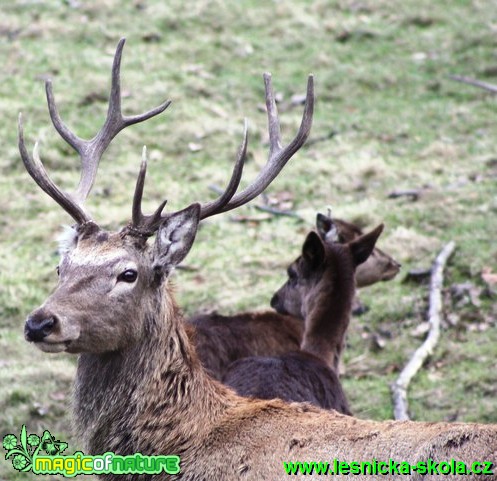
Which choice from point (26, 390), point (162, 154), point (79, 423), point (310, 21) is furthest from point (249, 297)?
point (310, 21)

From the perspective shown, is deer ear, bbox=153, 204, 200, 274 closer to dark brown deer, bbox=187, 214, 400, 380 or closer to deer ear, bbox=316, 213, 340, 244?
dark brown deer, bbox=187, 214, 400, 380

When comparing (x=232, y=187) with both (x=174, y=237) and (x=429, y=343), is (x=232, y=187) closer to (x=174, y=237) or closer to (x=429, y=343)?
(x=174, y=237)

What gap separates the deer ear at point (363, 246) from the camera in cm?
743

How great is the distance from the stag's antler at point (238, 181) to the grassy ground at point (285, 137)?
2241 millimetres

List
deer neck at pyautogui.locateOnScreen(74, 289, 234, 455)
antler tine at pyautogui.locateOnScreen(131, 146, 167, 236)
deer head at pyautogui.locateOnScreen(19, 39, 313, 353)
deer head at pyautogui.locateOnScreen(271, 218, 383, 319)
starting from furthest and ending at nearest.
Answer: deer head at pyautogui.locateOnScreen(271, 218, 383, 319), antler tine at pyautogui.locateOnScreen(131, 146, 167, 236), deer neck at pyautogui.locateOnScreen(74, 289, 234, 455), deer head at pyautogui.locateOnScreen(19, 39, 313, 353)

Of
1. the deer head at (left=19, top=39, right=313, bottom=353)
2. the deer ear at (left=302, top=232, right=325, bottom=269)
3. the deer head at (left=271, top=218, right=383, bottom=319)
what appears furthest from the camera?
the deer ear at (left=302, top=232, right=325, bottom=269)

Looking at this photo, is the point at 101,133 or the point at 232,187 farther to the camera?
the point at 101,133

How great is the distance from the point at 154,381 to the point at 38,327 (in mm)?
664

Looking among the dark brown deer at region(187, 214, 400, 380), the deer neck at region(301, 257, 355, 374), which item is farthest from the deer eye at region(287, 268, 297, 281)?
the deer neck at region(301, 257, 355, 374)

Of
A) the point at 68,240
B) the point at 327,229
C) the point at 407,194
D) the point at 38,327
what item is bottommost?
the point at 407,194

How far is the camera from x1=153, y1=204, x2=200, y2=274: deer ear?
4977mm

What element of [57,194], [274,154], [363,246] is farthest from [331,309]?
[57,194]

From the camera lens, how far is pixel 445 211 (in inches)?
404

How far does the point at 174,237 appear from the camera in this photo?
5012mm
